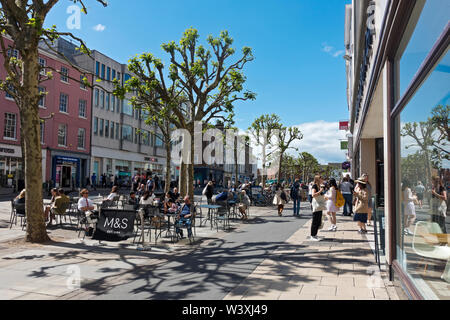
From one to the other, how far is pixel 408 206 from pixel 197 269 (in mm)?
3773

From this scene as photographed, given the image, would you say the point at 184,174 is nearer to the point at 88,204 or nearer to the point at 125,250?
the point at 88,204

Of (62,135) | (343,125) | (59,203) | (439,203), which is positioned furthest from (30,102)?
(343,125)

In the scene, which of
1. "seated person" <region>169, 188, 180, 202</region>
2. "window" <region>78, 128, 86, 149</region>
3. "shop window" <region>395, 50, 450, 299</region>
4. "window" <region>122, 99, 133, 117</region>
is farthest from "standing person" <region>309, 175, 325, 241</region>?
"window" <region>122, 99, 133, 117</region>

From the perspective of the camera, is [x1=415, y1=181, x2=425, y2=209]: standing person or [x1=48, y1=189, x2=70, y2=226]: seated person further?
[x1=48, y1=189, x2=70, y2=226]: seated person

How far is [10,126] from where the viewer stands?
26.7 meters

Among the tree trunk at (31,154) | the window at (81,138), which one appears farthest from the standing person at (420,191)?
the window at (81,138)

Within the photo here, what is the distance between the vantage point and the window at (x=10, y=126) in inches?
1038

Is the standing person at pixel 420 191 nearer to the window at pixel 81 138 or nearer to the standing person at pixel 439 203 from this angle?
the standing person at pixel 439 203

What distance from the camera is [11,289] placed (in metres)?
5.06

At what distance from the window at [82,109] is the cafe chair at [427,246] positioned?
3539 centimetres

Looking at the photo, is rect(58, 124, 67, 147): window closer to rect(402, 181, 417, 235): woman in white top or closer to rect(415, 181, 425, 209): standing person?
rect(402, 181, 417, 235): woman in white top

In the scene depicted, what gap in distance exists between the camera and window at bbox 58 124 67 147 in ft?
104

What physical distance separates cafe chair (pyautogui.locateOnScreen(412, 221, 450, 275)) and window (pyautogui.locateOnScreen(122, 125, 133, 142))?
41.3 metres
